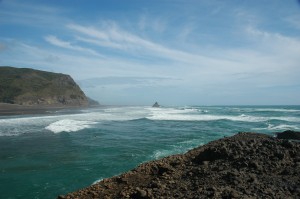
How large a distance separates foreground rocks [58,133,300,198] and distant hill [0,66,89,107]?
8805 centimetres

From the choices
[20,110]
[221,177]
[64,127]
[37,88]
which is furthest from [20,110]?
[221,177]

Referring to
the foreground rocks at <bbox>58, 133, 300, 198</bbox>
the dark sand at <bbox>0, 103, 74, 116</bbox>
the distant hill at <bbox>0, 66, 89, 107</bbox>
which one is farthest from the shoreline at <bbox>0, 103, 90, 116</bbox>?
the foreground rocks at <bbox>58, 133, 300, 198</bbox>

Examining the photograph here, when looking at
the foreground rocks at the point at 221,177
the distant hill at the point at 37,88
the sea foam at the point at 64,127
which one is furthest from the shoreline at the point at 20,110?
the foreground rocks at the point at 221,177

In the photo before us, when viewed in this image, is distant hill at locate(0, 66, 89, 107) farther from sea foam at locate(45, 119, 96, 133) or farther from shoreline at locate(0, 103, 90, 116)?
sea foam at locate(45, 119, 96, 133)

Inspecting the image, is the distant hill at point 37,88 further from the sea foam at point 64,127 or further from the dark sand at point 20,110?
the sea foam at point 64,127

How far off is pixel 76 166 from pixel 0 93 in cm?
9175

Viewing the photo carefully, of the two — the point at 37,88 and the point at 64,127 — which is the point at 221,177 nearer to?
the point at 64,127

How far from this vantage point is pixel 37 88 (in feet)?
341

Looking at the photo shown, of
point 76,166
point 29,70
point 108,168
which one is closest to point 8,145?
point 76,166

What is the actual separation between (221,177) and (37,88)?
104 metres

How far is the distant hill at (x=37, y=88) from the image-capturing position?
93.9 metres

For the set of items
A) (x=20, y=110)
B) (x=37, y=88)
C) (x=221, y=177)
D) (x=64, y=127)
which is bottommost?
(x=64, y=127)

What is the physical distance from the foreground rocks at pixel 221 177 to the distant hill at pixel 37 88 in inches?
3467

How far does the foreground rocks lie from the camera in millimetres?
7863
